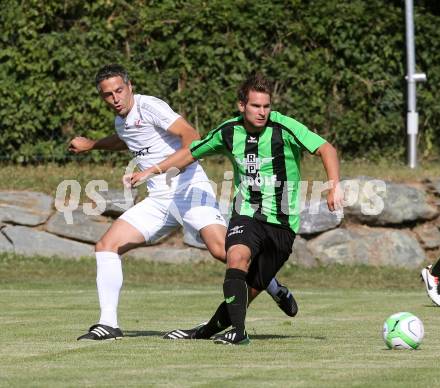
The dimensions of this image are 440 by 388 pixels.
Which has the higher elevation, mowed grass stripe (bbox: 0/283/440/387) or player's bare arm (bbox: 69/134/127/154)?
player's bare arm (bbox: 69/134/127/154)

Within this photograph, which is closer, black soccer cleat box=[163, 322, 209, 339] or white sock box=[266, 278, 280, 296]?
black soccer cleat box=[163, 322, 209, 339]

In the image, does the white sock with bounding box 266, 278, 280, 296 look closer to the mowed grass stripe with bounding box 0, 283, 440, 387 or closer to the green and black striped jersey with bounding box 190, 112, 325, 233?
the mowed grass stripe with bounding box 0, 283, 440, 387

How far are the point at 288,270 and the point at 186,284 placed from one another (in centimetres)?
152

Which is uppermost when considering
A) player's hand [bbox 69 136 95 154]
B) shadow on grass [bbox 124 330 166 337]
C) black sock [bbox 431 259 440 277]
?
player's hand [bbox 69 136 95 154]

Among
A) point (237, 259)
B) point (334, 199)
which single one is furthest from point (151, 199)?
point (334, 199)

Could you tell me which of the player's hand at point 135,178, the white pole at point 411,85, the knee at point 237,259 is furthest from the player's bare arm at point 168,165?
the white pole at point 411,85

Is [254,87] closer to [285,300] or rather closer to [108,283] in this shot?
[108,283]

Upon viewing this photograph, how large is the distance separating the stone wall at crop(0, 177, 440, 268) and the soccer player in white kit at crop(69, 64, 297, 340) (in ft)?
23.5

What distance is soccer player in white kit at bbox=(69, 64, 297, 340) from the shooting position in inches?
351

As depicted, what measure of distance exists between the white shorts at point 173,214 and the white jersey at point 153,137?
80 millimetres

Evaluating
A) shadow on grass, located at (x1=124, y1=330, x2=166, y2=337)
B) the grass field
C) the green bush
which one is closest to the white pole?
the green bush

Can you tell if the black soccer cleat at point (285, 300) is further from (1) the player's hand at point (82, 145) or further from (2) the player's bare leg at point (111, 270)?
(1) the player's hand at point (82, 145)

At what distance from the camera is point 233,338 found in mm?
8227

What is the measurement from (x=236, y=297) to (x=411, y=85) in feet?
33.5
